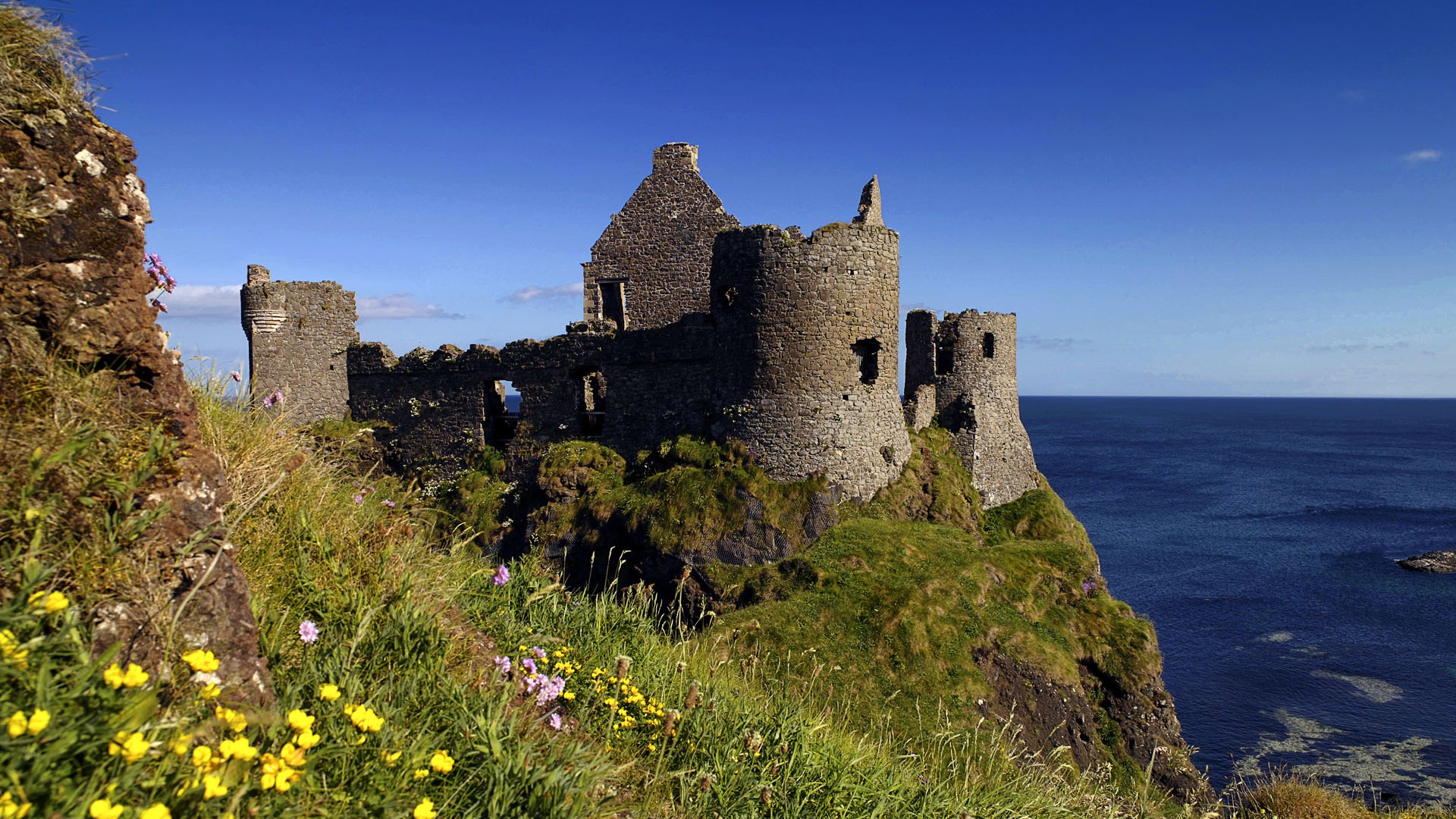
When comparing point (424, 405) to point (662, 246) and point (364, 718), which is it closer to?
point (662, 246)

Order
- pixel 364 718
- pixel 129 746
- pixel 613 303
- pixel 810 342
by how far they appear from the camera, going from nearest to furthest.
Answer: pixel 129 746 → pixel 364 718 → pixel 810 342 → pixel 613 303

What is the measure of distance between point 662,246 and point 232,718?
23837mm

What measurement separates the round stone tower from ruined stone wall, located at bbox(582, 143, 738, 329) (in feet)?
18.7

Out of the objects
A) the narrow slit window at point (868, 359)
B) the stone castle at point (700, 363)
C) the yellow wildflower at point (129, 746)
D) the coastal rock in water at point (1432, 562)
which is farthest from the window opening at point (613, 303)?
the coastal rock in water at point (1432, 562)

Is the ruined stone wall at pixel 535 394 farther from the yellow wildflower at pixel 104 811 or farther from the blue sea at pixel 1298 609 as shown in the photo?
the blue sea at pixel 1298 609

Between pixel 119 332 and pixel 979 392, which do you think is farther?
pixel 979 392

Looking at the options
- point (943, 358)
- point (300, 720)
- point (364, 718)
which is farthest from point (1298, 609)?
point (300, 720)

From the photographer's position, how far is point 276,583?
4.63m

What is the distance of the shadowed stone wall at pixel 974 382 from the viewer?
84.5ft

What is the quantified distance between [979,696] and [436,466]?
17.5m

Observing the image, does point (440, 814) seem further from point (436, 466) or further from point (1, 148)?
point (436, 466)

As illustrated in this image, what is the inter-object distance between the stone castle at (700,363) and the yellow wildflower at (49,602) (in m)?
15.7

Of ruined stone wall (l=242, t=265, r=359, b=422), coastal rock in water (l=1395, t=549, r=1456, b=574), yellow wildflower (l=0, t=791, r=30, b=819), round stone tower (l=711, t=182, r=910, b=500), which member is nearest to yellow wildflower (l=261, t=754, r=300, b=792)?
yellow wildflower (l=0, t=791, r=30, b=819)

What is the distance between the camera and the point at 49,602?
274 cm
